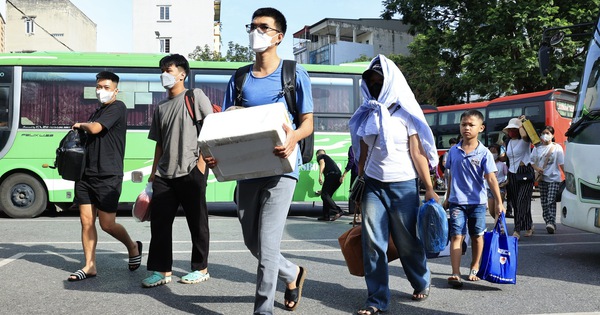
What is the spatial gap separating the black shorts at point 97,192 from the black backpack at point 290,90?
2020 millimetres

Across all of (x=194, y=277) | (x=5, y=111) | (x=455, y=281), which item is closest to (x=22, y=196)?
(x=5, y=111)

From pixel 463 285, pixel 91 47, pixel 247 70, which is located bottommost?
pixel 463 285

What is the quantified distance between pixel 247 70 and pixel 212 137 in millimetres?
715

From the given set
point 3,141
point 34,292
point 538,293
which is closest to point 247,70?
point 34,292

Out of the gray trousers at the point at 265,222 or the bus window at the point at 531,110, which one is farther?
the bus window at the point at 531,110

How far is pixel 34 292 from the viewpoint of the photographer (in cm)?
520

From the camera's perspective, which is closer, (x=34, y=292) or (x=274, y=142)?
(x=274, y=142)

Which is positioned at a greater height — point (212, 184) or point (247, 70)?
point (247, 70)

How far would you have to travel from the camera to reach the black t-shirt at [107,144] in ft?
18.9

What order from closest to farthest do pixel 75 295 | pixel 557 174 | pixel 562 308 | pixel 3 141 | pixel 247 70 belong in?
pixel 247 70 < pixel 562 308 < pixel 75 295 < pixel 557 174 < pixel 3 141

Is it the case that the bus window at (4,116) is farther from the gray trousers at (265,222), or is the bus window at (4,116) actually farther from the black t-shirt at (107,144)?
the gray trousers at (265,222)

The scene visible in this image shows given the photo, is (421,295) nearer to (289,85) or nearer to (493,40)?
(289,85)

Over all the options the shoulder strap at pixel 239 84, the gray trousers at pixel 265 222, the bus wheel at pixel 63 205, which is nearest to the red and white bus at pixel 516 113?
the bus wheel at pixel 63 205

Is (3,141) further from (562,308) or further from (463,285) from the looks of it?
(562,308)
